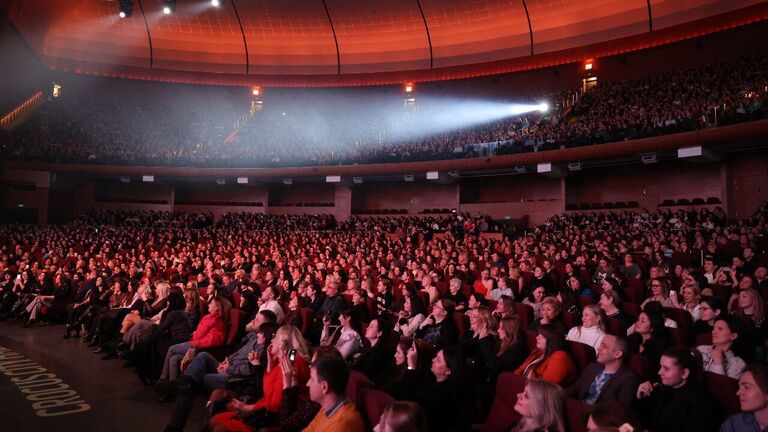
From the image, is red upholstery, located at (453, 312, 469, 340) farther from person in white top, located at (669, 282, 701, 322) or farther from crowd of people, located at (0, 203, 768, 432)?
person in white top, located at (669, 282, 701, 322)

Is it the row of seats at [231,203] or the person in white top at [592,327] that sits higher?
the row of seats at [231,203]

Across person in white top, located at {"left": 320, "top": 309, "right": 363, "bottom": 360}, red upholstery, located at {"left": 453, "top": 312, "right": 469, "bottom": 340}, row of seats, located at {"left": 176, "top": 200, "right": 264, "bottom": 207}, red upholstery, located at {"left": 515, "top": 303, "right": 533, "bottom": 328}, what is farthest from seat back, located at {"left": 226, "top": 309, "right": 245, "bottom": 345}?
row of seats, located at {"left": 176, "top": 200, "right": 264, "bottom": 207}

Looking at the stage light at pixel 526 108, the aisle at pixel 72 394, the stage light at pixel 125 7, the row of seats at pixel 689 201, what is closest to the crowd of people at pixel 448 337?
the aisle at pixel 72 394

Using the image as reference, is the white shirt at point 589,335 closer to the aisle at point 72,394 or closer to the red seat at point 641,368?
the red seat at point 641,368

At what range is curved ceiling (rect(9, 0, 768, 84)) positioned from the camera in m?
19.8

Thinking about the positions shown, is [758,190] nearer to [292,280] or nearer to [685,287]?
[685,287]

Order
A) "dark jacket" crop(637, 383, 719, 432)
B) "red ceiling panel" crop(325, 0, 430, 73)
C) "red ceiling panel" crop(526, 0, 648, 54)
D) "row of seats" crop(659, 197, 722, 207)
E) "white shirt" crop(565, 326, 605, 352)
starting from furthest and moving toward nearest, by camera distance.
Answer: "red ceiling panel" crop(325, 0, 430, 73)
"red ceiling panel" crop(526, 0, 648, 54)
"row of seats" crop(659, 197, 722, 207)
"white shirt" crop(565, 326, 605, 352)
"dark jacket" crop(637, 383, 719, 432)

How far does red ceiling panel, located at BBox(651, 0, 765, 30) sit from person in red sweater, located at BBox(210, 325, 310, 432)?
58.8ft

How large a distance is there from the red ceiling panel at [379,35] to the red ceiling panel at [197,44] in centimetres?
484

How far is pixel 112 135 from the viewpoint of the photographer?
23.5m

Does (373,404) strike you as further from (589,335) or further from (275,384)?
(589,335)

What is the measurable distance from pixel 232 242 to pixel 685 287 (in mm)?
13568

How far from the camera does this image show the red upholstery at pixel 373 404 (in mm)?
2598

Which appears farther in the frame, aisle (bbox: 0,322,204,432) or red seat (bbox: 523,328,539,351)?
aisle (bbox: 0,322,204,432)
